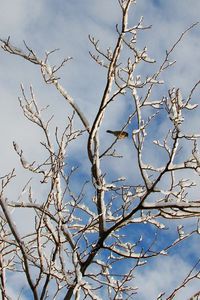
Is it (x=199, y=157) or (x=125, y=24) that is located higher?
(x=125, y=24)

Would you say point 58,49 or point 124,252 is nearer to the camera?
point 124,252

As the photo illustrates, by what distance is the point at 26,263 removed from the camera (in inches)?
195

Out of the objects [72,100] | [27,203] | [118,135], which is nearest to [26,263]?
[27,203]

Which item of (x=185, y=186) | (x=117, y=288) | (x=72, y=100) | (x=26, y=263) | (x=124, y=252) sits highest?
(x=72, y=100)

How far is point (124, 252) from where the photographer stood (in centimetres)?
582

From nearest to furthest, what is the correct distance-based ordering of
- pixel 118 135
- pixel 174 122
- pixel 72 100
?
pixel 174 122 < pixel 118 135 < pixel 72 100

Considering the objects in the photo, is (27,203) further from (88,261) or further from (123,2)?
(123,2)

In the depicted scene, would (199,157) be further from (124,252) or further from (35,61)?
(35,61)

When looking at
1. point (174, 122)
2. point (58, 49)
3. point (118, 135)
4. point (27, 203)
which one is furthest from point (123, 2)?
point (27, 203)

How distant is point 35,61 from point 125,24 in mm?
1463

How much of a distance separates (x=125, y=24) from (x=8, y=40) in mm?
1694

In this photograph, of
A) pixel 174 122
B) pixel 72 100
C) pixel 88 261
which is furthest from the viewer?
pixel 72 100

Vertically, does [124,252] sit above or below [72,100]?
below

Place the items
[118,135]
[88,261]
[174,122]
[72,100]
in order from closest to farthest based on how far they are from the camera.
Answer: [174,122] → [88,261] → [118,135] → [72,100]
